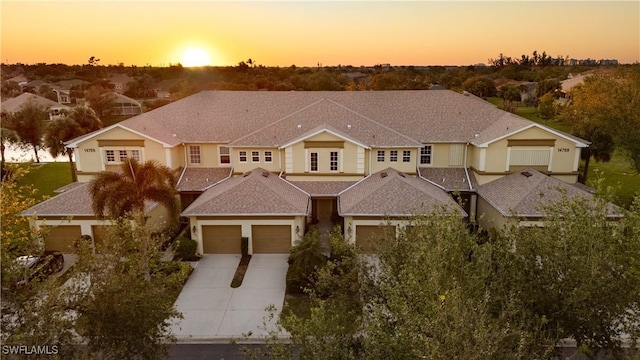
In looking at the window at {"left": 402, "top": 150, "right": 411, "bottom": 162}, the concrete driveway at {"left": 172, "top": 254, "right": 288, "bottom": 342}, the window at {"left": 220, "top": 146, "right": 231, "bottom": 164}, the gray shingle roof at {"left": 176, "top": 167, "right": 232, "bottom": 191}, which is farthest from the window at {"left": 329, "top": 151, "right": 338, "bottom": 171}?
the window at {"left": 220, "top": 146, "right": 231, "bottom": 164}

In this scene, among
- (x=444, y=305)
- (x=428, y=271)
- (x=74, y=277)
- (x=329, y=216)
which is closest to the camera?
(x=444, y=305)

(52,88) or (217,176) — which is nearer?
(217,176)

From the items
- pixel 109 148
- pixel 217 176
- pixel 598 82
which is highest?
pixel 598 82

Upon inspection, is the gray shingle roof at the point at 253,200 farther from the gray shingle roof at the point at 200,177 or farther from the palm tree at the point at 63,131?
the palm tree at the point at 63,131

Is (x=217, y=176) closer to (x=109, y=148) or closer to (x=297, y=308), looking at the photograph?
(x=109, y=148)

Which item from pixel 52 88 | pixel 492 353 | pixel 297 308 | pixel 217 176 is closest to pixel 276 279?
pixel 297 308

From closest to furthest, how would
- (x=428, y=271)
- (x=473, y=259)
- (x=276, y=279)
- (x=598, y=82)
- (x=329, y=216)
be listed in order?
(x=428, y=271) < (x=473, y=259) < (x=276, y=279) < (x=329, y=216) < (x=598, y=82)

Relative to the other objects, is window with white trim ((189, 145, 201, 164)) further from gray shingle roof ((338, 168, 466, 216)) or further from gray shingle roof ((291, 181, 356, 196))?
gray shingle roof ((338, 168, 466, 216))

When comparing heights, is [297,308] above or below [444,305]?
below
